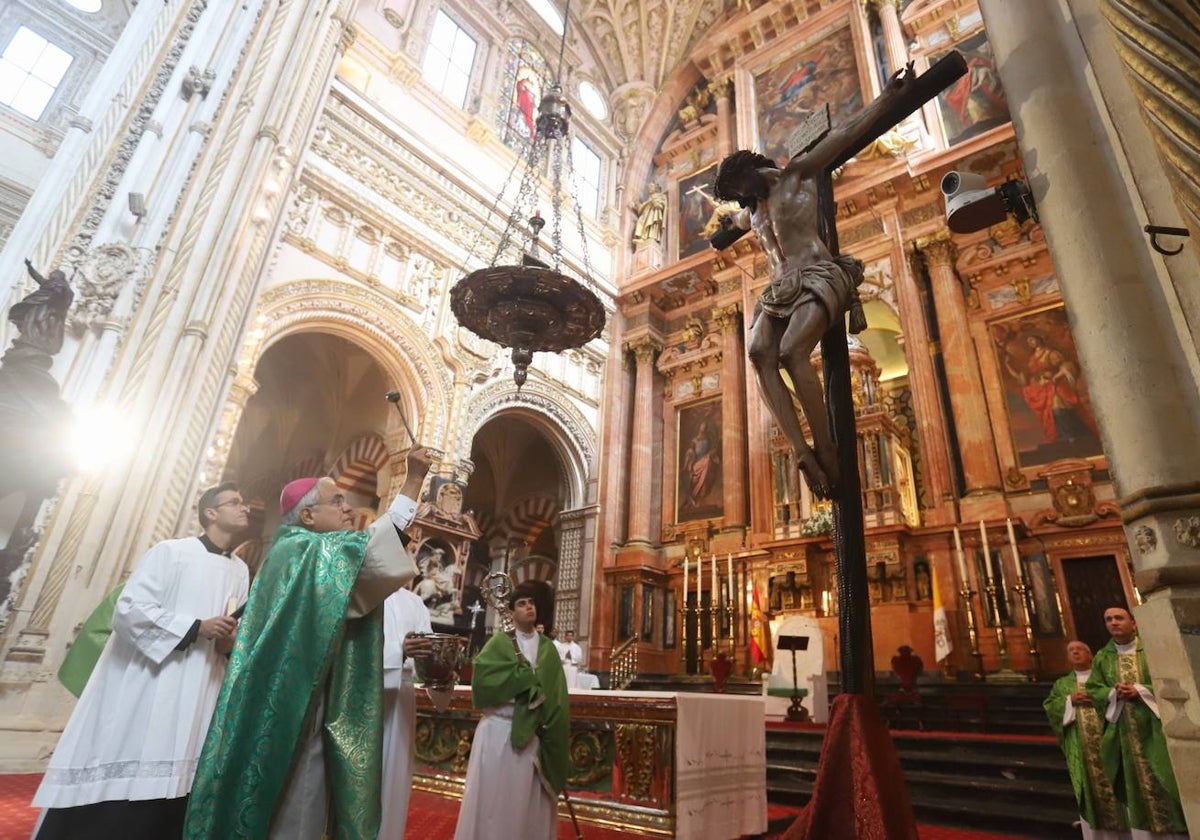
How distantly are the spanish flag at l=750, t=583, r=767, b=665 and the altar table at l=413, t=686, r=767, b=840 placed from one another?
172 inches

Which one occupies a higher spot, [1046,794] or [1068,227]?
[1068,227]

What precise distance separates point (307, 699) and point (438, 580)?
712cm

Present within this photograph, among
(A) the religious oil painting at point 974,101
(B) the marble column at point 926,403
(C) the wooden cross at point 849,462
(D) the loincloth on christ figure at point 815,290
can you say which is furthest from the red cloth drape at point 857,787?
(A) the religious oil painting at point 974,101

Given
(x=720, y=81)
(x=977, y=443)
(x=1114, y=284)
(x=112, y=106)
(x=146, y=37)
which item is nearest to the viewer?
(x=1114, y=284)

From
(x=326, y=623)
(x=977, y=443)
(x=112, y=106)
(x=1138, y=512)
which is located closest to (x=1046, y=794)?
(x=1138, y=512)

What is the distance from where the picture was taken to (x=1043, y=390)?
8711mm

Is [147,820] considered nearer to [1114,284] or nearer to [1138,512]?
[1138,512]

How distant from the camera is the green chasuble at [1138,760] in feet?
9.53

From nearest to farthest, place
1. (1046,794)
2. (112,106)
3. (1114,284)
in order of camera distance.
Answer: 1. (1114,284)
2. (1046,794)
3. (112,106)

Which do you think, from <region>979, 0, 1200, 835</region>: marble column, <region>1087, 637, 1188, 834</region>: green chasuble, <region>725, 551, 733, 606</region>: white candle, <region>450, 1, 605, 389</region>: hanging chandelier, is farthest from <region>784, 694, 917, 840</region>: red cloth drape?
<region>725, 551, 733, 606</region>: white candle

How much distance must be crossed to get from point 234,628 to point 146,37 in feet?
26.2

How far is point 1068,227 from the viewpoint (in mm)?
1902

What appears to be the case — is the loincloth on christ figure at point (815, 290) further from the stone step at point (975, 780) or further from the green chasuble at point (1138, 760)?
the stone step at point (975, 780)

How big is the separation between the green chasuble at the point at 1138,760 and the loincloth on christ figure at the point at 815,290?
7.51 feet
